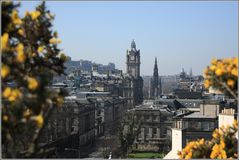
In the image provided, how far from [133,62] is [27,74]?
109357mm

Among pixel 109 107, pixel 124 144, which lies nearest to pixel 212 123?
pixel 124 144

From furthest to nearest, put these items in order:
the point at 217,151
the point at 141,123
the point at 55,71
Answer: the point at 141,123
the point at 217,151
the point at 55,71

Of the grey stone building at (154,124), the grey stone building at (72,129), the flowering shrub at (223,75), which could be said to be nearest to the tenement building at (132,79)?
the grey stone building at (72,129)

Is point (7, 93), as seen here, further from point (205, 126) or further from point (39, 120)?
point (205, 126)

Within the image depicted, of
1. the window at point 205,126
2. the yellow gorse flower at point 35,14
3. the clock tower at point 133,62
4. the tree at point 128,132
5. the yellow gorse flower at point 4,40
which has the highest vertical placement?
the clock tower at point 133,62

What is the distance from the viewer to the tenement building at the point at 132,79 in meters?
109

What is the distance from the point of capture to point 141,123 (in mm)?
56562

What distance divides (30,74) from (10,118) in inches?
37.7

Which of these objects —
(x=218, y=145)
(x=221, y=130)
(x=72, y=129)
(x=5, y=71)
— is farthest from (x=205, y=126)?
(x=72, y=129)

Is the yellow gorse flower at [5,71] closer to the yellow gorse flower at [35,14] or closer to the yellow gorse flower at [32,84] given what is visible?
the yellow gorse flower at [32,84]

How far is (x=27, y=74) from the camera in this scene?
292 inches

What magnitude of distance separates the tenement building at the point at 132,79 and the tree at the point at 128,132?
165 ft

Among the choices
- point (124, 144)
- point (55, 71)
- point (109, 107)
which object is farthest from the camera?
point (109, 107)

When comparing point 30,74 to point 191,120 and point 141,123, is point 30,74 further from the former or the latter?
point 141,123
